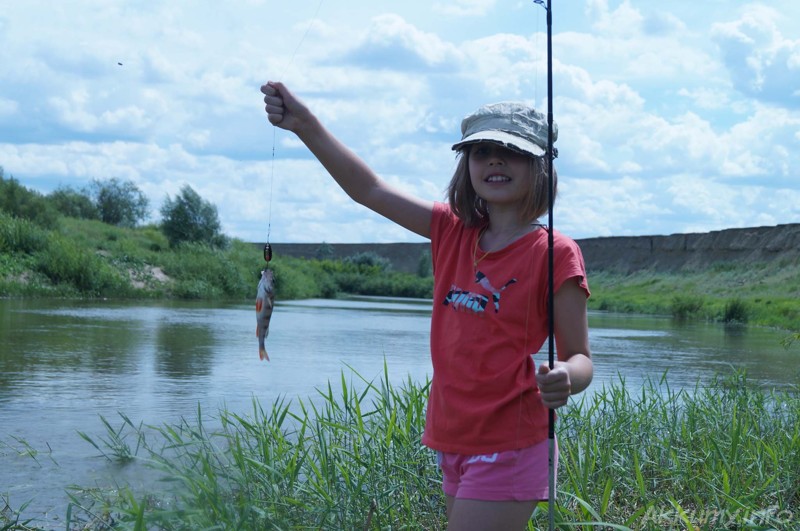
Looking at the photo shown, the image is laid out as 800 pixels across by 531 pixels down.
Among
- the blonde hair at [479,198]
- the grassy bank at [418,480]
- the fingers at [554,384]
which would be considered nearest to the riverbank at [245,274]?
the grassy bank at [418,480]

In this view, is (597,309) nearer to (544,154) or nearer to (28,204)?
(28,204)

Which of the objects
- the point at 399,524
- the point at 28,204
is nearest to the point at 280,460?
the point at 399,524

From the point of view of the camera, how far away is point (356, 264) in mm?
47062

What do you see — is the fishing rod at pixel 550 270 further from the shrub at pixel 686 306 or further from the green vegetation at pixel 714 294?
the shrub at pixel 686 306

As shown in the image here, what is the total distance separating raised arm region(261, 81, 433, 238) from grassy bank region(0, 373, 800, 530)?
3.32ft

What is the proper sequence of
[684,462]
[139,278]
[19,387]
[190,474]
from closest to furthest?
[190,474] < [684,462] < [19,387] < [139,278]

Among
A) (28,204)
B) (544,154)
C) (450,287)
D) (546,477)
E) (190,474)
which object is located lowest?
(190,474)

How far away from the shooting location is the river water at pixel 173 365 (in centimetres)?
566

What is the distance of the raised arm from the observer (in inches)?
104

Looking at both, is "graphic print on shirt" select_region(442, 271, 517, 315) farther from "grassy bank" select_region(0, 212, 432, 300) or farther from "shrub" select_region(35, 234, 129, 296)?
"shrub" select_region(35, 234, 129, 296)

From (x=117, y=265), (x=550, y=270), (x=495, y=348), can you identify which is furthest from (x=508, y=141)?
(x=117, y=265)

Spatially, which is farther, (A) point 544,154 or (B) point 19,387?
(B) point 19,387

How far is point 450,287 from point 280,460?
1.89 meters

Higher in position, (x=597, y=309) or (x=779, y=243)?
(x=779, y=243)
